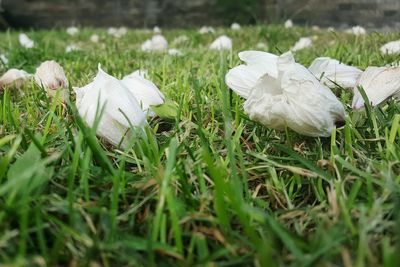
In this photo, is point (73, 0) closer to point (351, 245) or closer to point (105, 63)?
point (105, 63)

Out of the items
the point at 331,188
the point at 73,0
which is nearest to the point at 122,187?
the point at 331,188

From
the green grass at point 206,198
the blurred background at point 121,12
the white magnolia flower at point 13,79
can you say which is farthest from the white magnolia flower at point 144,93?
the blurred background at point 121,12

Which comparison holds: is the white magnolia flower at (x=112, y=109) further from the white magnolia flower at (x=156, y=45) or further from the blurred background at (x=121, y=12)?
the blurred background at (x=121, y=12)

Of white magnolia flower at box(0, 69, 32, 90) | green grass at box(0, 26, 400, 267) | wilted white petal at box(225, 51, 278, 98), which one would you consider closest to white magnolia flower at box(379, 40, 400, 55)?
green grass at box(0, 26, 400, 267)

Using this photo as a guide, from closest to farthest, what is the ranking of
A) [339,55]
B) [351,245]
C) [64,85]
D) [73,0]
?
[351,245] → [64,85] → [339,55] → [73,0]

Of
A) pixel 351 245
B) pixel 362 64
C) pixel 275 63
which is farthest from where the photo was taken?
pixel 362 64

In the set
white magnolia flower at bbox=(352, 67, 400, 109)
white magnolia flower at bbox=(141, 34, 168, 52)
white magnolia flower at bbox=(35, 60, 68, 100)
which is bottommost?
white magnolia flower at bbox=(141, 34, 168, 52)

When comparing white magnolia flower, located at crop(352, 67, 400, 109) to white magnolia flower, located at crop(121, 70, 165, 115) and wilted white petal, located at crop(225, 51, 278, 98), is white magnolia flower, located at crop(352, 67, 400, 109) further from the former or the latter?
white magnolia flower, located at crop(121, 70, 165, 115)
